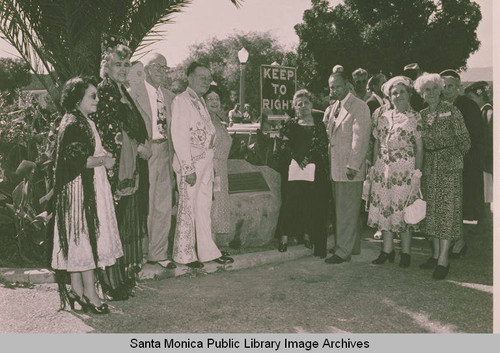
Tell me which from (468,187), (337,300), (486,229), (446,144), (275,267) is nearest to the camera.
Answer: (337,300)

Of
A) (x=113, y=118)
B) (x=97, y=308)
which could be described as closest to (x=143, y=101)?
(x=113, y=118)

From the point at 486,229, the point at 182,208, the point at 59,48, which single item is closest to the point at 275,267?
the point at 182,208

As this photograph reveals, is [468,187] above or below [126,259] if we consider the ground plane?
above

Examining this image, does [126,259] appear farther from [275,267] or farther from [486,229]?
[486,229]

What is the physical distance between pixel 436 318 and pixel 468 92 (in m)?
3.62

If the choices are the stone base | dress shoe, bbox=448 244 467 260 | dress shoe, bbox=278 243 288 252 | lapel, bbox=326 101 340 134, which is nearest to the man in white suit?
the stone base

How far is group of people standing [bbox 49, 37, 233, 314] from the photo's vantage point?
13.1 feet

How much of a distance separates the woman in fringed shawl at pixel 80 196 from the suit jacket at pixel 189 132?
1061 millimetres

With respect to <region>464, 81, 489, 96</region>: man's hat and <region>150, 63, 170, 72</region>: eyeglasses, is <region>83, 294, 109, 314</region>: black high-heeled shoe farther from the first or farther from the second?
<region>464, 81, 489, 96</region>: man's hat

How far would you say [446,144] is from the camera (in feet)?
16.8

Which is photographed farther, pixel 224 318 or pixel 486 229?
pixel 486 229

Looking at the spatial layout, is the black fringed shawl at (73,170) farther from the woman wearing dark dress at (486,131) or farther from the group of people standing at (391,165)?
the woman wearing dark dress at (486,131)

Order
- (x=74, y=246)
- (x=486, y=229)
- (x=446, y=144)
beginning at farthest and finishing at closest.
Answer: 1. (x=486, y=229)
2. (x=446, y=144)
3. (x=74, y=246)

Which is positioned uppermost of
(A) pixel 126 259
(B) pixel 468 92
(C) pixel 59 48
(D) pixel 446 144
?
(C) pixel 59 48
